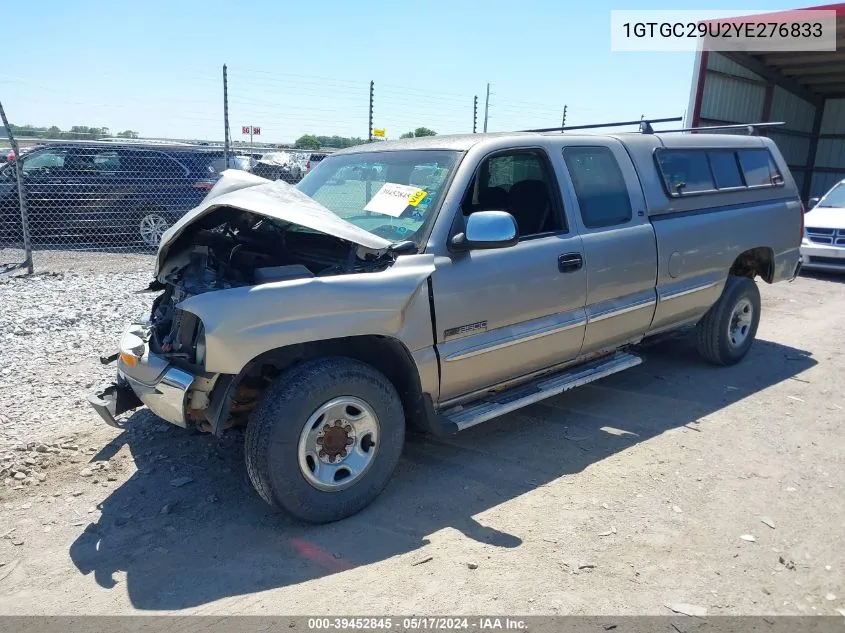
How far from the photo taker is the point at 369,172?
4.36 metres

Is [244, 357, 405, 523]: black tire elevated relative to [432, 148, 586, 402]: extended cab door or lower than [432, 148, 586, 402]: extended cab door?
lower

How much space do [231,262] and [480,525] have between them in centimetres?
214

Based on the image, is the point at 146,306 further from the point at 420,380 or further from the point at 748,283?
the point at 748,283

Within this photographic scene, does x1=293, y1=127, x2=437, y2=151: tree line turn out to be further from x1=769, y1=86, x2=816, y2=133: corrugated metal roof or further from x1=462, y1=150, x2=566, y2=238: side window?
x1=769, y1=86, x2=816, y2=133: corrugated metal roof

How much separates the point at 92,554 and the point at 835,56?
752 inches

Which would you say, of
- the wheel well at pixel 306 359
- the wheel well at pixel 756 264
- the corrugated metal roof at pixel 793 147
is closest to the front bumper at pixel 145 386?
the wheel well at pixel 306 359

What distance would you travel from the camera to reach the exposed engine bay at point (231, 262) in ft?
10.8

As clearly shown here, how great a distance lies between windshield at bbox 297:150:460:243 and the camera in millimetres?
3729

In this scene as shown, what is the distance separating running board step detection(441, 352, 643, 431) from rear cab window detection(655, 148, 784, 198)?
141 centimetres

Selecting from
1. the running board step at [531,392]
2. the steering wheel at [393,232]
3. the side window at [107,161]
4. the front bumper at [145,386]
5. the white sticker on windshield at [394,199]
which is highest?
the side window at [107,161]

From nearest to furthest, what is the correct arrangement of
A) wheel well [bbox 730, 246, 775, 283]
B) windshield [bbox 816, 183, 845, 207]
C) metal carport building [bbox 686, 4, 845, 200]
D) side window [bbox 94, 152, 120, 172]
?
1. wheel well [bbox 730, 246, 775, 283]
2. side window [bbox 94, 152, 120, 172]
3. windshield [bbox 816, 183, 845, 207]
4. metal carport building [bbox 686, 4, 845, 200]

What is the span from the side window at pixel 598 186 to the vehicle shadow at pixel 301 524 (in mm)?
1458

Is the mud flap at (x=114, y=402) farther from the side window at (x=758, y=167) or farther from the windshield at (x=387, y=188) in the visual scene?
the side window at (x=758, y=167)

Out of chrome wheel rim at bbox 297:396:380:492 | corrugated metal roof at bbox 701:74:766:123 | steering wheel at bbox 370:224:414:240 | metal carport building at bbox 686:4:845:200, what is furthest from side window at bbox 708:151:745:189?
corrugated metal roof at bbox 701:74:766:123
